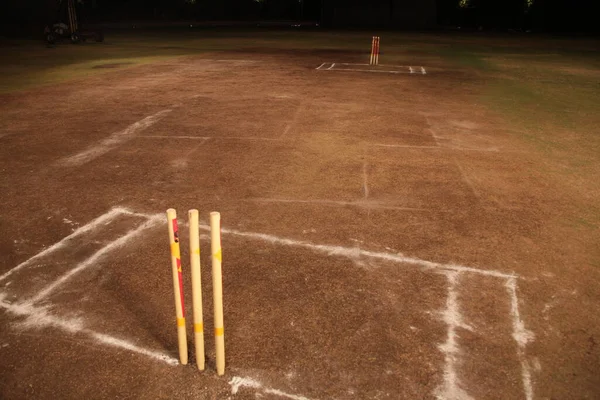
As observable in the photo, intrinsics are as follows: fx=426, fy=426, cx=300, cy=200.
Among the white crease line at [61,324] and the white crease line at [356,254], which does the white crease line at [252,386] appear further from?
the white crease line at [356,254]

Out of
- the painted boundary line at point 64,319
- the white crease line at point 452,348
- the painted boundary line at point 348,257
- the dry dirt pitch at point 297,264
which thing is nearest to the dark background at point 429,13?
A: the dry dirt pitch at point 297,264

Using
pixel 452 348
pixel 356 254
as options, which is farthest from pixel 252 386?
pixel 356 254

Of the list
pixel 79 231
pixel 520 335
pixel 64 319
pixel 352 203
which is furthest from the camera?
pixel 352 203

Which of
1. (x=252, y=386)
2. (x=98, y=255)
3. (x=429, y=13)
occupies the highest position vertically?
(x=429, y=13)

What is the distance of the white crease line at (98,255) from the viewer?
430 centimetres

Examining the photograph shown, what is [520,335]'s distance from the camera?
3791mm

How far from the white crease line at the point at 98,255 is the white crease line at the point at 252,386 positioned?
7.49 ft

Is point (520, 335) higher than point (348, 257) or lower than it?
lower

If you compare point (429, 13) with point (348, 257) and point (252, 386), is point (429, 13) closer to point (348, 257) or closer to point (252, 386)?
point (348, 257)

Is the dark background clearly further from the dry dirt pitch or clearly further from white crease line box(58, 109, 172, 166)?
white crease line box(58, 109, 172, 166)

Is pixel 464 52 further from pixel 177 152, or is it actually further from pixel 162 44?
pixel 177 152

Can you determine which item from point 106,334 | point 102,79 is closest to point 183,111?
point 102,79

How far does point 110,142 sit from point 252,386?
725 centimetres

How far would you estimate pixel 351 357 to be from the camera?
3541mm
